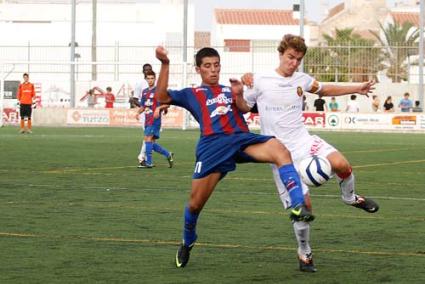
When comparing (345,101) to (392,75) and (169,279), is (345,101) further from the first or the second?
(169,279)

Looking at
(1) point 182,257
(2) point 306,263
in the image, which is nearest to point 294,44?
(2) point 306,263

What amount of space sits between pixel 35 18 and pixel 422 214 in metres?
75.8

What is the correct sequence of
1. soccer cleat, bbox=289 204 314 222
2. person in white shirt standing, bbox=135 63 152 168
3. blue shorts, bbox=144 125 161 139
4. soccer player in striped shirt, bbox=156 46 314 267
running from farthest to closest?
blue shorts, bbox=144 125 161 139, person in white shirt standing, bbox=135 63 152 168, soccer player in striped shirt, bbox=156 46 314 267, soccer cleat, bbox=289 204 314 222

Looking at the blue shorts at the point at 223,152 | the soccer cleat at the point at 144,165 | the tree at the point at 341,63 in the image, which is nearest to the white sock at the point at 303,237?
the blue shorts at the point at 223,152

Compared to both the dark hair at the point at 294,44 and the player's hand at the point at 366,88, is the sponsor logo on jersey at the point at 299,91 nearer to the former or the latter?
the dark hair at the point at 294,44

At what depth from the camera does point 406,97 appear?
52.4 metres

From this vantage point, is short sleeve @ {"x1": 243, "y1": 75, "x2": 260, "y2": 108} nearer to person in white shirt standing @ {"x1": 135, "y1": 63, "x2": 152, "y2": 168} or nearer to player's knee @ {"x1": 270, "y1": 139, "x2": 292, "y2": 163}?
player's knee @ {"x1": 270, "y1": 139, "x2": 292, "y2": 163}

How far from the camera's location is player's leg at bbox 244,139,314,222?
31.7 ft

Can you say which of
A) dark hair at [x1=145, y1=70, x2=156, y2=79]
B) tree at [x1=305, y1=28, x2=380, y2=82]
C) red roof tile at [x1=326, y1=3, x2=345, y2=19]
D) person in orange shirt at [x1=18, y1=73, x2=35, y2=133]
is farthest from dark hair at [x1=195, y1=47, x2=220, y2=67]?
red roof tile at [x1=326, y1=3, x2=345, y2=19]

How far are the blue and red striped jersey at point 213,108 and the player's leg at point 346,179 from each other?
870mm

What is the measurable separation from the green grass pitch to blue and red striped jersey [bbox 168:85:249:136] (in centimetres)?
120

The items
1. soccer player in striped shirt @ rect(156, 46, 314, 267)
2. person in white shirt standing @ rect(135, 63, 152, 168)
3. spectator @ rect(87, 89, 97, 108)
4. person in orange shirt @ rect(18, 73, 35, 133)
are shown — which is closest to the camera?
soccer player in striped shirt @ rect(156, 46, 314, 267)

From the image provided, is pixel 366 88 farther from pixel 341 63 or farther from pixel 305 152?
pixel 341 63

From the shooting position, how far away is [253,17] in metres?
120
